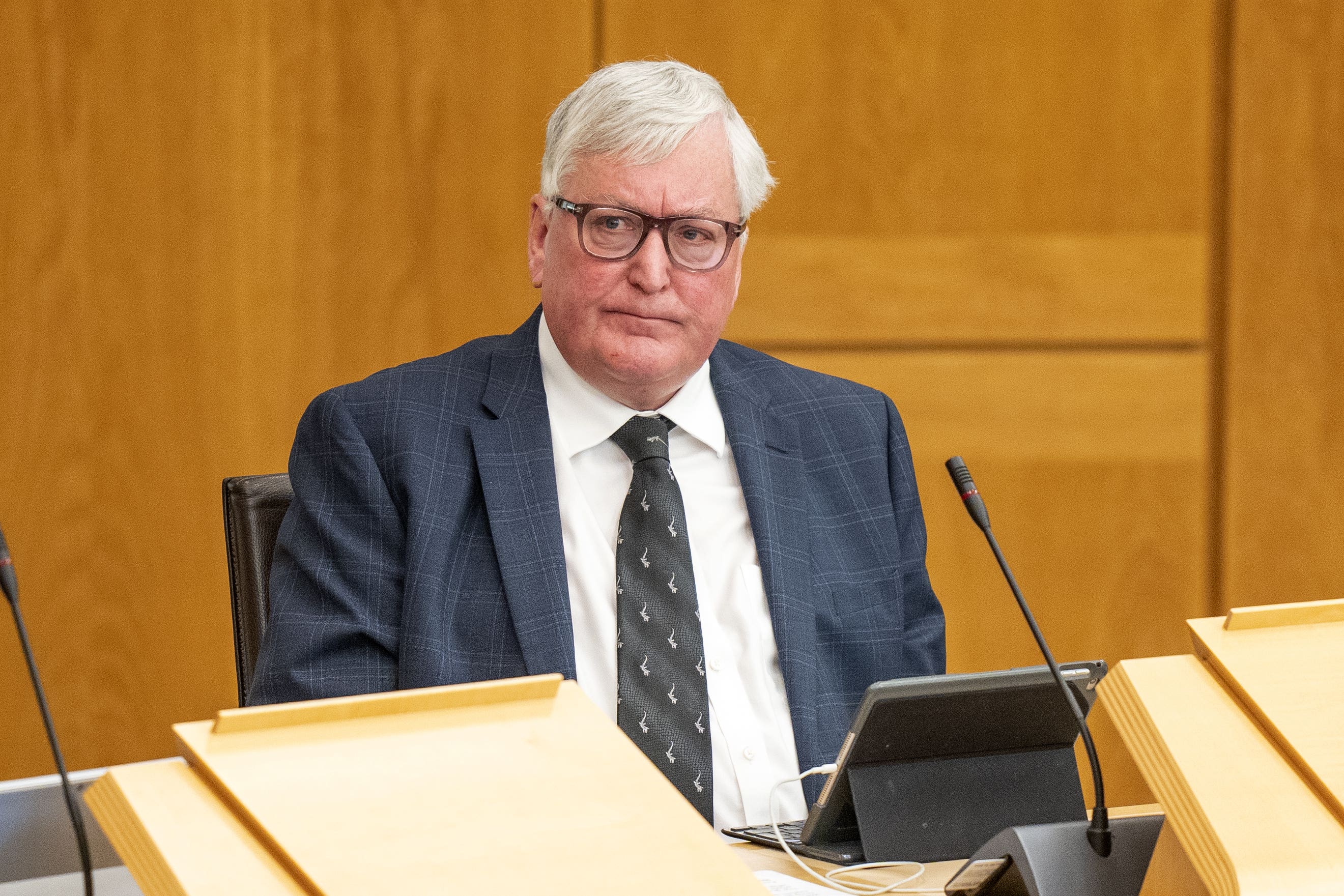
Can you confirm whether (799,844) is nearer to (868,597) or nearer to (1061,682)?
(1061,682)

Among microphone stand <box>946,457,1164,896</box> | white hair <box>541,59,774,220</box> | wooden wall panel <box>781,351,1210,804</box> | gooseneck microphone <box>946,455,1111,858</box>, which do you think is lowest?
wooden wall panel <box>781,351,1210,804</box>

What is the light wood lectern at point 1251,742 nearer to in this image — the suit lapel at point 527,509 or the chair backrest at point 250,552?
the suit lapel at point 527,509

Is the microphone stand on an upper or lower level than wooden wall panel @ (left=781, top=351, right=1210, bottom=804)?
upper

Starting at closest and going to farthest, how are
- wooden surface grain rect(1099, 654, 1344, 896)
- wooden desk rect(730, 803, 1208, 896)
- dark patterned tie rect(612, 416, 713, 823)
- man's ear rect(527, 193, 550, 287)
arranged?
1. wooden surface grain rect(1099, 654, 1344, 896)
2. wooden desk rect(730, 803, 1208, 896)
3. dark patterned tie rect(612, 416, 713, 823)
4. man's ear rect(527, 193, 550, 287)

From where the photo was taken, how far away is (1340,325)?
315 cm

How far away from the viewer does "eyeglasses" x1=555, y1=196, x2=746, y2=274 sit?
174 centimetres

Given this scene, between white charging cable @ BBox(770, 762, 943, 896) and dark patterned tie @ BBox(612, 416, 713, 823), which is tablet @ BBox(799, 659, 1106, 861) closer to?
white charging cable @ BBox(770, 762, 943, 896)

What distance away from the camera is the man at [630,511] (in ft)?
5.29

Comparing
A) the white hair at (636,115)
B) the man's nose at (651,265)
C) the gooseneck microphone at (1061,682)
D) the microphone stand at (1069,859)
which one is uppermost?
the white hair at (636,115)

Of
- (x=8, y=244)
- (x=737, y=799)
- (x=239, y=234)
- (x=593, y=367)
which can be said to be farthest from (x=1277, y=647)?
(x=8, y=244)

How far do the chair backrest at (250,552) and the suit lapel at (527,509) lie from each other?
259mm

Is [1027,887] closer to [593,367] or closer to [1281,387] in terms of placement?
[593,367]

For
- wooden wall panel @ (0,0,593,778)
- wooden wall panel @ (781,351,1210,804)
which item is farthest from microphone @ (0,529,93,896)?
wooden wall panel @ (781,351,1210,804)

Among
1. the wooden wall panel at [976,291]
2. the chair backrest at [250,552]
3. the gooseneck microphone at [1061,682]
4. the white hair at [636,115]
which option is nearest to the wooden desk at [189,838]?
the gooseneck microphone at [1061,682]
